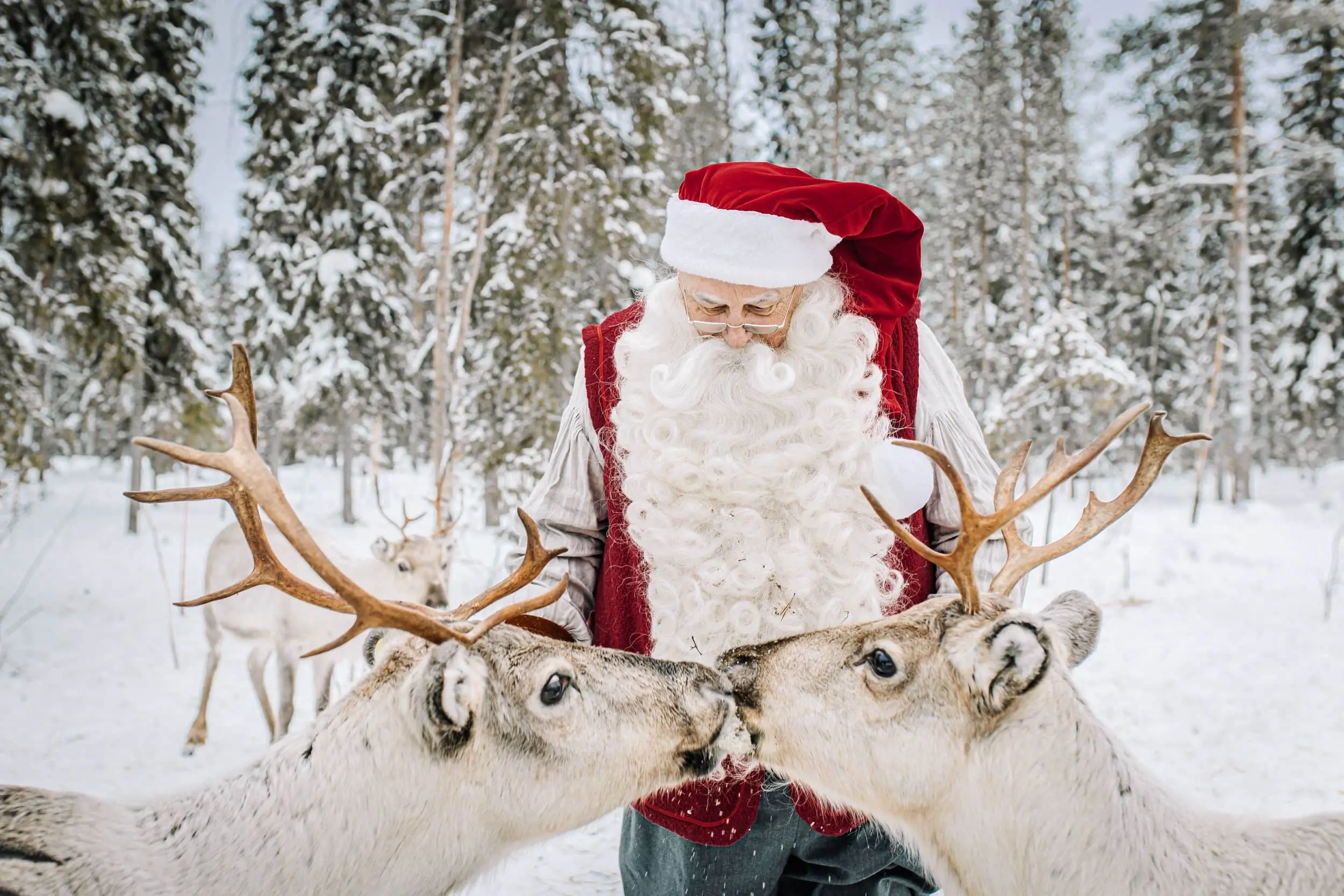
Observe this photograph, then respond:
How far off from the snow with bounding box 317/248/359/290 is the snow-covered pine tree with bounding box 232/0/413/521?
0.05ft

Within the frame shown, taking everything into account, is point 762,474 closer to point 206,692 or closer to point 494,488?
point 206,692

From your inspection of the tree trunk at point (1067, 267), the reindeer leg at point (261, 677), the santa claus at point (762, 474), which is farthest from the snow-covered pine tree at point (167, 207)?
the tree trunk at point (1067, 267)

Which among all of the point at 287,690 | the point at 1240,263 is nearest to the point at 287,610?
the point at 287,690

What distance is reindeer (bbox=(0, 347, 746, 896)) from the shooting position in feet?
5.37

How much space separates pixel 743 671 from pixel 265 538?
1.18 metres

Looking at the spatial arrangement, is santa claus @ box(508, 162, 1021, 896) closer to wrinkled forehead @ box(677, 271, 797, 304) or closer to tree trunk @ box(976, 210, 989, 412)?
wrinkled forehead @ box(677, 271, 797, 304)

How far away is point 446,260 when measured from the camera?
8.05m

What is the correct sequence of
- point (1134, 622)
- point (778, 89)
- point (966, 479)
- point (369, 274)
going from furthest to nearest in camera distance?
1. point (778, 89)
2. point (369, 274)
3. point (1134, 622)
4. point (966, 479)

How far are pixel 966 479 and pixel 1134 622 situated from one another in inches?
288

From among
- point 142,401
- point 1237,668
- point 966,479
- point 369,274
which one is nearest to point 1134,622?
point 1237,668

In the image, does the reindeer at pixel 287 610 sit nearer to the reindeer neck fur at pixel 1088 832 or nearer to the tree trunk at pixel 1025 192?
the reindeer neck fur at pixel 1088 832

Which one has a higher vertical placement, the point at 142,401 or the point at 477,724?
the point at 142,401

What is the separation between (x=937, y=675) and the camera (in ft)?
5.96

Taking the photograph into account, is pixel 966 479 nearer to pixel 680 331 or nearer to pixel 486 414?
pixel 680 331
